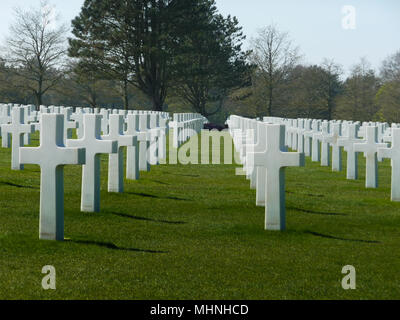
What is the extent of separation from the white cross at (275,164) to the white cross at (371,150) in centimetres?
543

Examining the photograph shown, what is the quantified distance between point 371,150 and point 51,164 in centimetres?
774

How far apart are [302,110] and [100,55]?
3034cm

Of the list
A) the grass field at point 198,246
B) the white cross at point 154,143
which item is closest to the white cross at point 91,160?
the grass field at point 198,246

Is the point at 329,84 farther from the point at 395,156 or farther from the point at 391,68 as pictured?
the point at 395,156

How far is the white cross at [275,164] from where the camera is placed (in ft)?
27.6

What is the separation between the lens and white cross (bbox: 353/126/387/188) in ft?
44.2

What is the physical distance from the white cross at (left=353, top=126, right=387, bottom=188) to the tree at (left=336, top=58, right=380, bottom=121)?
62699mm

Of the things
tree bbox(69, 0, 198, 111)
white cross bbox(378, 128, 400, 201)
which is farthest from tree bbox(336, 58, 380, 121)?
white cross bbox(378, 128, 400, 201)

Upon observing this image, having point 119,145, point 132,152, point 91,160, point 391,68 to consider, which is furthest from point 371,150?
point 391,68

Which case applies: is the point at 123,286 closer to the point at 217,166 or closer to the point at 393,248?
the point at 393,248

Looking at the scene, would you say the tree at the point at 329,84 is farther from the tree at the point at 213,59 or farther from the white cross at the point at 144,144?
the white cross at the point at 144,144
